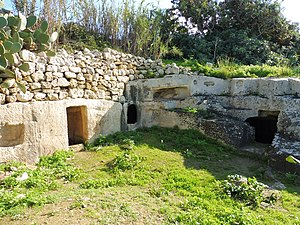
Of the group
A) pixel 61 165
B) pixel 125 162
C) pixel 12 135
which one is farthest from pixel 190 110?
pixel 12 135

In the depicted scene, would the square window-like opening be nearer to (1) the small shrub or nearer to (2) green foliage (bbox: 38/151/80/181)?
→ (2) green foliage (bbox: 38/151/80/181)

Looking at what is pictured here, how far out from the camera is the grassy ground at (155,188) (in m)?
3.58

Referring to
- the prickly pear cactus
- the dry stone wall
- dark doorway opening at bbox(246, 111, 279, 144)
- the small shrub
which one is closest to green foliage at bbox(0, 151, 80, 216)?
the small shrub

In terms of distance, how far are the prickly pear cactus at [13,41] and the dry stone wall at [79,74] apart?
0.29 meters

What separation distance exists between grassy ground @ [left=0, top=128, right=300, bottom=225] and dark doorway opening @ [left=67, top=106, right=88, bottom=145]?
48 cm

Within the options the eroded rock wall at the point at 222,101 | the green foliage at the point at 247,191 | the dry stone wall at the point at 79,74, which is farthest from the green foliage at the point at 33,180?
the eroded rock wall at the point at 222,101

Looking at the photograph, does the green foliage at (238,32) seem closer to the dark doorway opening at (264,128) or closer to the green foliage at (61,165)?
the dark doorway opening at (264,128)

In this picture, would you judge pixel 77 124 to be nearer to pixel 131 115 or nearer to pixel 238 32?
pixel 131 115

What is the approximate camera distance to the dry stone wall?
18.5ft

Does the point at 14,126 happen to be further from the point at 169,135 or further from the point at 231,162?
the point at 231,162

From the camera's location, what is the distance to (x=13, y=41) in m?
4.57

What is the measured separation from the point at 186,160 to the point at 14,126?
3486 millimetres

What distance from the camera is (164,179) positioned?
497cm

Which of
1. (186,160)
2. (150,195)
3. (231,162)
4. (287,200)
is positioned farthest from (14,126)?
(287,200)
